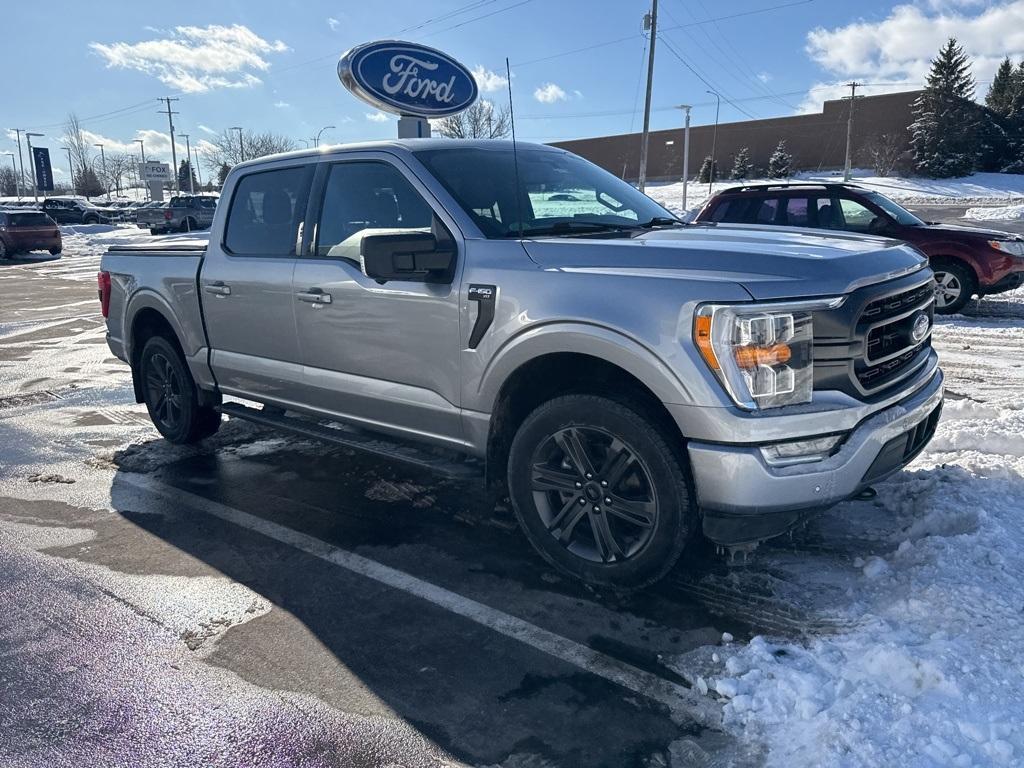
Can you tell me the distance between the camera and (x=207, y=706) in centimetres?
279

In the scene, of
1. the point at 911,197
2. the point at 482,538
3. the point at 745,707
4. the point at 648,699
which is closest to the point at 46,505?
the point at 482,538

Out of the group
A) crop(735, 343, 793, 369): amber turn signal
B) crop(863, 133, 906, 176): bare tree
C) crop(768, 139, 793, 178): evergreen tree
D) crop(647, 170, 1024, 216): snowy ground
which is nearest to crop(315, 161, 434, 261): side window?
crop(735, 343, 793, 369): amber turn signal

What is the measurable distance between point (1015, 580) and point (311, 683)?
2.89m

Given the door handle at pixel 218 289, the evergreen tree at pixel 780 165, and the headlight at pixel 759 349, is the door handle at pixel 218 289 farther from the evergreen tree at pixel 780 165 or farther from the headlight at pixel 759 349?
the evergreen tree at pixel 780 165

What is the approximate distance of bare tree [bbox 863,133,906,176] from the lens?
55.9m

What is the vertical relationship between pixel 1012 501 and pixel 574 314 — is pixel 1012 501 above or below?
below

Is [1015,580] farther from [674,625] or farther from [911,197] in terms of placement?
[911,197]

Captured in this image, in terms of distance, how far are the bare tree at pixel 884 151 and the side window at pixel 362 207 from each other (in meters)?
60.2

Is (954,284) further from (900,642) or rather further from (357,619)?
(357,619)

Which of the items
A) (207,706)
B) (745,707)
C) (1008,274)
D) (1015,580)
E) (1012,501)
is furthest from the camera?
(1008,274)

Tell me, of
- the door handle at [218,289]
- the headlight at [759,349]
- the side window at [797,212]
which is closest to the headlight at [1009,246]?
the side window at [797,212]

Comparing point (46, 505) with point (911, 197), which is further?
point (911, 197)

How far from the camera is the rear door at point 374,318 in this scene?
12.4 ft

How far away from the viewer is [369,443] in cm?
432
